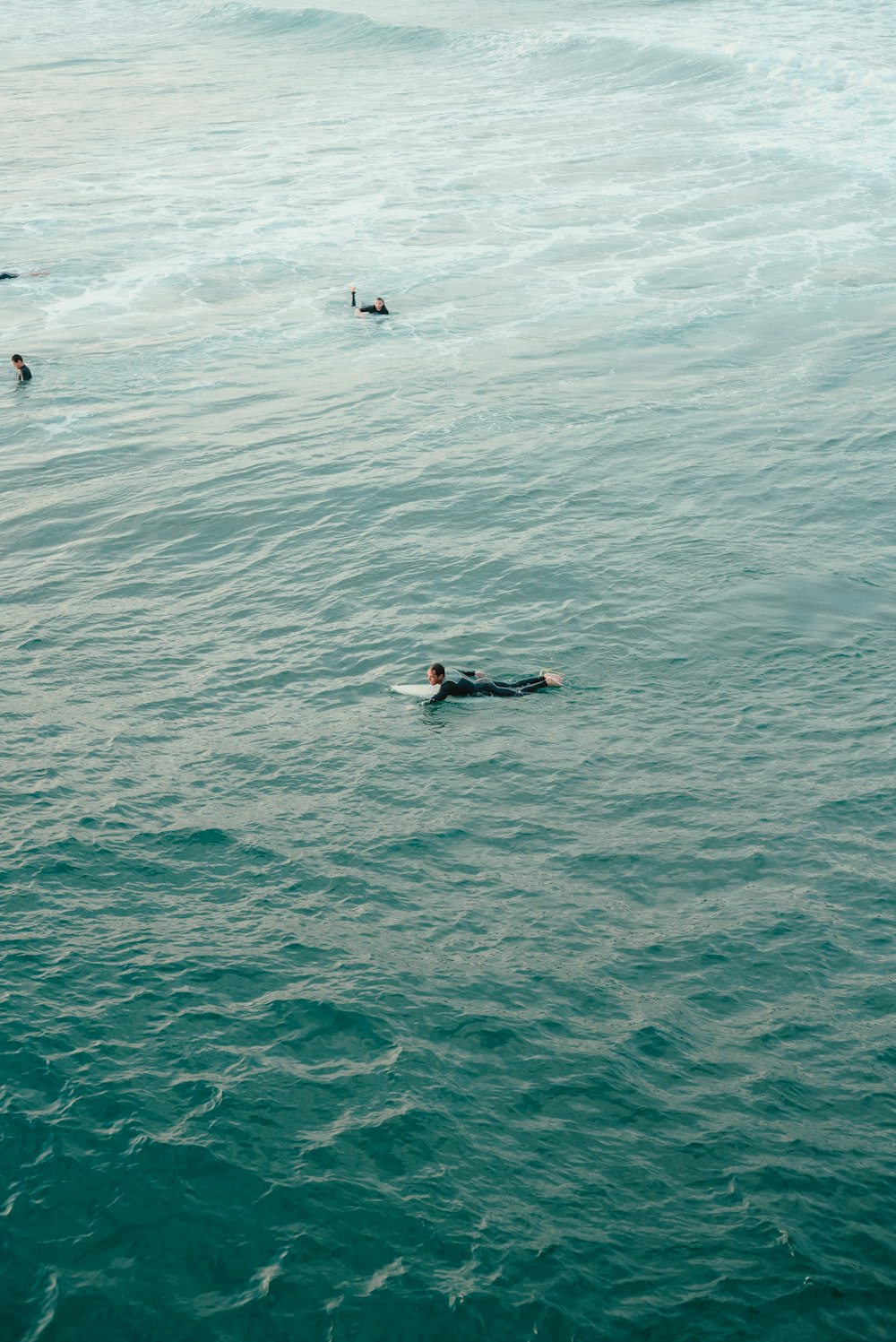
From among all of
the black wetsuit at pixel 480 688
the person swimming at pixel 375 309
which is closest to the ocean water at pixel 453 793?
the black wetsuit at pixel 480 688

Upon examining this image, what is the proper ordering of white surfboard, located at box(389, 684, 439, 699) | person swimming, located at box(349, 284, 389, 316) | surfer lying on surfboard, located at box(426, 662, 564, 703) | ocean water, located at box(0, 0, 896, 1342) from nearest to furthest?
ocean water, located at box(0, 0, 896, 1342) → surfer lying on surfboard, located at box(426, 662, 564, 703) → white surfboard, located at box(389, 684, 439, 699) → person swimming, located at box(349, 284, 389, 316)

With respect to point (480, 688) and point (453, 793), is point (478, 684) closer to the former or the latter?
point (480, 688)

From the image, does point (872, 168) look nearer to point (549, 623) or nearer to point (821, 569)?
point (821, 569)

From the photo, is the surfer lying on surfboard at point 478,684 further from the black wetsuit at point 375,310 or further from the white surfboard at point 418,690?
the black wetsuit at point 375,310

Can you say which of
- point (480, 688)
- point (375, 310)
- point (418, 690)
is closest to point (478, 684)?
point (480, 688)

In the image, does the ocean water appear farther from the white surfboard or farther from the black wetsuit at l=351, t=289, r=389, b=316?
the black wetsuit at l=351, t=289, r=389, b=316

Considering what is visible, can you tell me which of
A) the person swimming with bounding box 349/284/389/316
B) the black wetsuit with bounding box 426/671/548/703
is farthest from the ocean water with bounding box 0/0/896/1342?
→ the person swimming with bounding box 349/284/389/316
